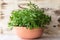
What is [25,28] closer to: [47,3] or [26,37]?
[26,37]

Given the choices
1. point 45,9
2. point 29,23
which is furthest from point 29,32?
point 45,9

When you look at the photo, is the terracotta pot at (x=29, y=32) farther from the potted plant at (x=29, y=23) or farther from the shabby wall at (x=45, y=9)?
the shabby wall at (x=45, y=9)

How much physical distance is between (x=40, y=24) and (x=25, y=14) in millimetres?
163

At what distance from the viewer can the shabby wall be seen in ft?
5.86

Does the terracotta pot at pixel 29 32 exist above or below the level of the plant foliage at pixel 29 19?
below

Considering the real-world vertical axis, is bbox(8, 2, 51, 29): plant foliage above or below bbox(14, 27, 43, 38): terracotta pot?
above

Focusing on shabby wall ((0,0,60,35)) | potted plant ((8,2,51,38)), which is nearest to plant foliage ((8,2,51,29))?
potted plant ((8,2,51,38))

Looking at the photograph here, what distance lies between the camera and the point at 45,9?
180 cm

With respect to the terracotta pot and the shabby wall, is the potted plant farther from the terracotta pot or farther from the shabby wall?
the shabby wall

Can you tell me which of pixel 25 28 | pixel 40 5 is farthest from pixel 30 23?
pixel 40 5

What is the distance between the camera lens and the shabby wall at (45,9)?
1787 mm

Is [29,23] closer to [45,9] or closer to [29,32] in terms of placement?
[29,32]

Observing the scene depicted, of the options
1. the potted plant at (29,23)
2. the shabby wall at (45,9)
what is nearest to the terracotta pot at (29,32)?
the potted plant at (29,23)

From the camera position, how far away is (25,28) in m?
1.44
